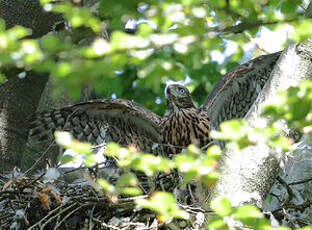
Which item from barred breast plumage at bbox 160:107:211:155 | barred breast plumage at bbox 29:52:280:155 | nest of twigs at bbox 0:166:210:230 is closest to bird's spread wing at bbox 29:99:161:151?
barred breast plumage at bbox 29:52:280:155

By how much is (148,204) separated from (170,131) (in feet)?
11.0

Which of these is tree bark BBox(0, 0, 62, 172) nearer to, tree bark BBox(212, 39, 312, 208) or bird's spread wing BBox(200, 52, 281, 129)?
bird's spread wing BBox(200, 52, 281, 129)

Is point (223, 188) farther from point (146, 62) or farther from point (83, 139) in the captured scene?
point (83, 139)

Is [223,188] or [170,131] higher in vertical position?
[223,188]

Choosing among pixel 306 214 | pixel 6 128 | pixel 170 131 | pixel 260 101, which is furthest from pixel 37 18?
pixel 306 214

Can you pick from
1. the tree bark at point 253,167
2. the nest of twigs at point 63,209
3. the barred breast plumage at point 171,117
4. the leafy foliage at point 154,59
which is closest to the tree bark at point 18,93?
the barred breast plumage at point 171,117

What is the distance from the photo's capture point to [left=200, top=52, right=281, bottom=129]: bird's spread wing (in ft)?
17.6

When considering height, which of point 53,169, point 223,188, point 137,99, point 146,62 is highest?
point 146,62

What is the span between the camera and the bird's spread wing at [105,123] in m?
5.11

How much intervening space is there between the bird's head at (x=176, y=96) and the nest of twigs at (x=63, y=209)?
199 centimetres

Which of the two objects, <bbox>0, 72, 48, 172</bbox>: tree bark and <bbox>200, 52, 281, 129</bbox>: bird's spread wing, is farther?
<bbox>200, 52, 281, 129</bbox>: bird's spread wing

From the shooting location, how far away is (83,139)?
218 inches

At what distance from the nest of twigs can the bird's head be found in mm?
1990

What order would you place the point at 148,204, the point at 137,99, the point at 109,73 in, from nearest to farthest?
1. the point at 109,73
2. the point at 148,204
3. the point at 137,99
